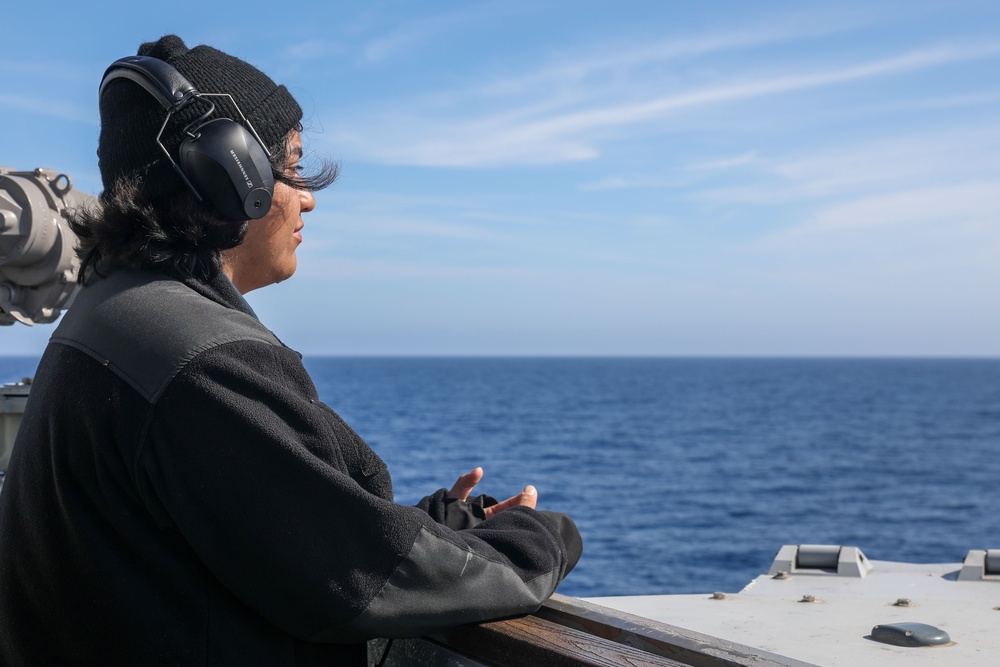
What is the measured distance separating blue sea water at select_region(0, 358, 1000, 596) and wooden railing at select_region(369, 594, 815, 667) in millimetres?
17163


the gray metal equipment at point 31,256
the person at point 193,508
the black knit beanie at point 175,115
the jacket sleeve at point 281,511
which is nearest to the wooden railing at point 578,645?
the person at point 193,508

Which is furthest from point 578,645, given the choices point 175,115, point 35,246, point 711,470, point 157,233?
point 711,470

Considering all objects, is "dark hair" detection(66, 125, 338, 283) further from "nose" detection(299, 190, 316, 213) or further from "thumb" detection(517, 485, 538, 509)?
"thumb" detection(517, 485, 538, 509)

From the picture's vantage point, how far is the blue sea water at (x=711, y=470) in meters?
24.0

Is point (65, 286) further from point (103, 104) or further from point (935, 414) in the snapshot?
point (935, 414)

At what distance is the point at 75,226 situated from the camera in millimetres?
1954

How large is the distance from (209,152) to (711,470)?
3802 cm

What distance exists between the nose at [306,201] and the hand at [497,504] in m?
0.65

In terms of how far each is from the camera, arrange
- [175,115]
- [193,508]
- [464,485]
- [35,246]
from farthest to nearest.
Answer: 1. [35,246]
2. [464,485]
3. [175,115]
4. [193,508]

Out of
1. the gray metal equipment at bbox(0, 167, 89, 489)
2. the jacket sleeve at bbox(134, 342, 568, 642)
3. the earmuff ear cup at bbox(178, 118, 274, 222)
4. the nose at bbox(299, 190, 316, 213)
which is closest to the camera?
the jacket sleeve at bbox(134, 342, 568, 642)

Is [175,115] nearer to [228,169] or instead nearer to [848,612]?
[228,169]

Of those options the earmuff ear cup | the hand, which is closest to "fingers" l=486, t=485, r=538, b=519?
the hand

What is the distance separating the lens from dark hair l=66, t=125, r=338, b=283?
5.76 ft

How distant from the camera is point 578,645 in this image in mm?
1725
